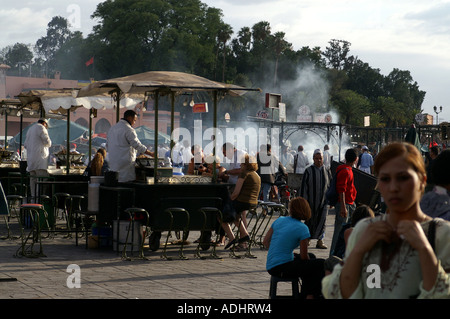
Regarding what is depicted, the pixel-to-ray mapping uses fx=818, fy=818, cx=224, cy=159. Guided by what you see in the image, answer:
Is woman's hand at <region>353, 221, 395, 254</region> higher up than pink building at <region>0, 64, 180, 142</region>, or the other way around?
pink building at <region>0, 64, 180, 142</region>

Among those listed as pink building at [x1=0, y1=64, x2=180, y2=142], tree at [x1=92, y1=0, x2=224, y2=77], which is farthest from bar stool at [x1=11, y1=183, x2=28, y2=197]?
tree at [x1=92, y1=0, x2=224, y2=77]

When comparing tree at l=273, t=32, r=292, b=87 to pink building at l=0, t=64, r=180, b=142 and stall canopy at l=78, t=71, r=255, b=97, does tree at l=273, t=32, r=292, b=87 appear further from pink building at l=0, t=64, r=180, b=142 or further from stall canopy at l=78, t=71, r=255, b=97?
stall canopy at l=78, t=71, r=255, b=97

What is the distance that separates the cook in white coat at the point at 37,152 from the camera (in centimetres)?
1619

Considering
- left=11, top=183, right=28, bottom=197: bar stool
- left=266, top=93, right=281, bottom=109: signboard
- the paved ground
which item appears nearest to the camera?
the paved ground

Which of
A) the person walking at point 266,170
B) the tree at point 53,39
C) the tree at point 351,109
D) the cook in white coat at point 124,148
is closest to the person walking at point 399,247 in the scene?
the cook in white coat at point 124,148

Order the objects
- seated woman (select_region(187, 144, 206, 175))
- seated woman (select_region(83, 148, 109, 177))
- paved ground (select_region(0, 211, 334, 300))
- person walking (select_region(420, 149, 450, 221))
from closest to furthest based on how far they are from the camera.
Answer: person walking (select_region(420, 149, 450, 221)) < paved ground (select_region(0, 211, 334, 300)) < seated woman (select_region(187, 144, 206, 175)) < seated woman (select_region(83, 148, 109, 177))

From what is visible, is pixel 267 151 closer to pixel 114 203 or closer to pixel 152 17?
pixel 114 203

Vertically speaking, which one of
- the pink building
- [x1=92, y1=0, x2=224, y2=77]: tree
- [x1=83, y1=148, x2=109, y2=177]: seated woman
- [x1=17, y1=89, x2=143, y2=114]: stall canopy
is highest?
[x1=92, y1=0, x2=224, y2=77]: tree

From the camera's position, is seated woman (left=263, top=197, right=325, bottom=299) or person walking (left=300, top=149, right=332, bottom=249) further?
person walking (left=300, top=149, right=332, bottom=249)

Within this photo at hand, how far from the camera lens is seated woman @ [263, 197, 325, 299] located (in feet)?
22.9

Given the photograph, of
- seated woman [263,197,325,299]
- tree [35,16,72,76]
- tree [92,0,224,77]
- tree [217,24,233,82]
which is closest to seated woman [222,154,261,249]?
seated woman [263,197,325,299]

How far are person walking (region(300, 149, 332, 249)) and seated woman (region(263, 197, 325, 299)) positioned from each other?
5.26 meters

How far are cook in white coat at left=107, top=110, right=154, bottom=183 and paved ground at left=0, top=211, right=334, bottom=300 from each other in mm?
1267
